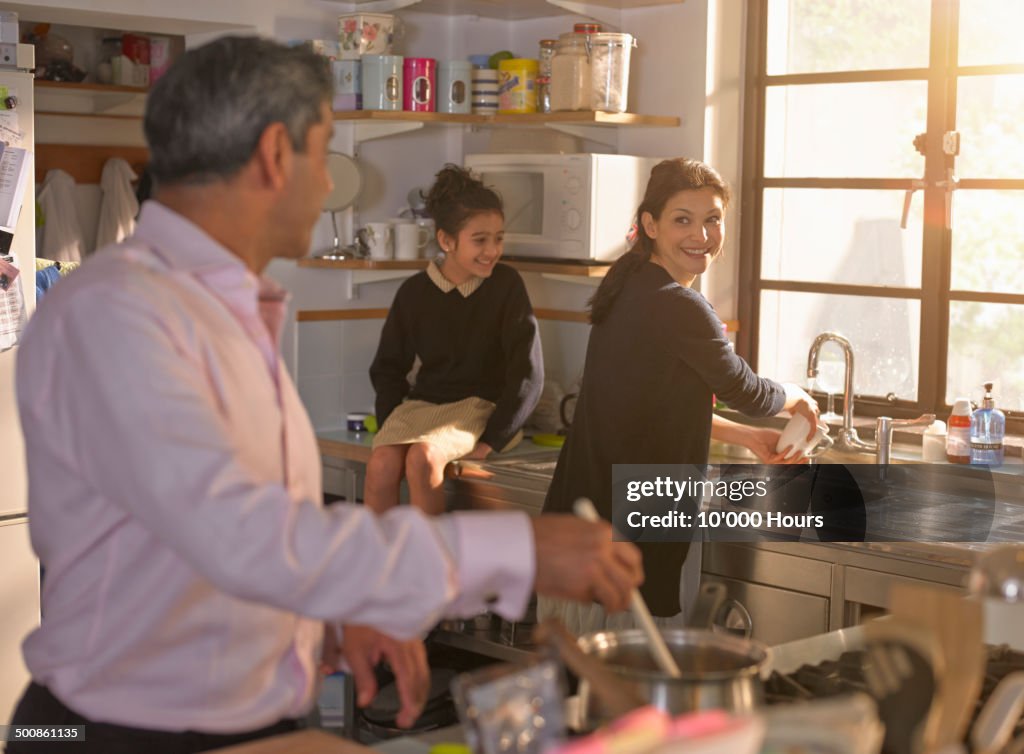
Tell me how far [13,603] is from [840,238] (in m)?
2.36

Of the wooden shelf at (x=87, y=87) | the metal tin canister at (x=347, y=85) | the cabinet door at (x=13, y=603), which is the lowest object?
the cabinet door at (x=13, y=603)

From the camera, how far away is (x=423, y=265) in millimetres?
4102

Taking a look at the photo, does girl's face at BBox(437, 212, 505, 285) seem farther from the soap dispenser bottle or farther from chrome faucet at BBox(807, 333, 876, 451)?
the soap dispenser bottle

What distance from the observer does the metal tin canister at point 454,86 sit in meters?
4.02

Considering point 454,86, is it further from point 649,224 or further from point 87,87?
point 87,87

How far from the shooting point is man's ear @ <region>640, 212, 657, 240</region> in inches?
117

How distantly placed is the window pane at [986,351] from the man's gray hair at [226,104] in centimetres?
260

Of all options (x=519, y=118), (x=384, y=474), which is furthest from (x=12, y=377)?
(x=519, y=118)

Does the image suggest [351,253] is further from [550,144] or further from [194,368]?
[194,368]

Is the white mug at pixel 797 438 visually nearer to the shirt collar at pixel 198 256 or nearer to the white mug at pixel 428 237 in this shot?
the white mug at pixel 428 237

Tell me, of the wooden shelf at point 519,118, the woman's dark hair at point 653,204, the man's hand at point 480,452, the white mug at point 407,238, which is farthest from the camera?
the white mug at point 407,238

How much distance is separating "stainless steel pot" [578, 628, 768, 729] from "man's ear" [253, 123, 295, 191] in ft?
1.74

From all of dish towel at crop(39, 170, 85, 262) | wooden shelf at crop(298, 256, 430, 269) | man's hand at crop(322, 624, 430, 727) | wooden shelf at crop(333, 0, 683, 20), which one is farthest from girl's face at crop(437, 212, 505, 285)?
man's hand at crop(322, 624, 430, 727)

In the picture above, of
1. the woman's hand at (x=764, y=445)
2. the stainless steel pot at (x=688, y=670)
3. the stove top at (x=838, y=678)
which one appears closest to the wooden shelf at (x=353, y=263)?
the woman's hand at (x=764, y=445)
